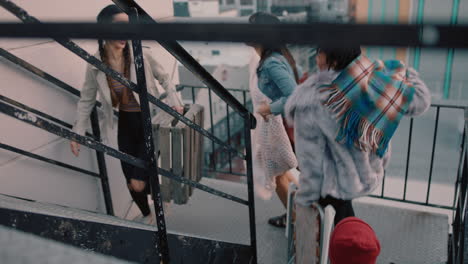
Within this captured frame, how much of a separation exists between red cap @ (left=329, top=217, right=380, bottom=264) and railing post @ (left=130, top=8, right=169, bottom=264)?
699mm

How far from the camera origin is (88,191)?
130 inches

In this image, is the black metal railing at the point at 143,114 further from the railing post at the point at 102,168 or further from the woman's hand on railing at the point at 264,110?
the railing post at the point at 102,168

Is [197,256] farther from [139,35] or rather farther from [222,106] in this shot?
[222,106]

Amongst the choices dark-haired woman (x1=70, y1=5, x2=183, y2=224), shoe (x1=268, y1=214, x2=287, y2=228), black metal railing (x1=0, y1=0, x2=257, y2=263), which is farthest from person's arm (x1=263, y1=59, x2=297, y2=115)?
shoe (x1=268, y1=214, x2=287, y2=228)

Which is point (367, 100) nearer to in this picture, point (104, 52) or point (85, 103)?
point (104, 52)

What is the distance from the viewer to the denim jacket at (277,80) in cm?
276

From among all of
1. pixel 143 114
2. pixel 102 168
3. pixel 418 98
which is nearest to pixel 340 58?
pixel 418 98

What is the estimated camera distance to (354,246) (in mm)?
1592

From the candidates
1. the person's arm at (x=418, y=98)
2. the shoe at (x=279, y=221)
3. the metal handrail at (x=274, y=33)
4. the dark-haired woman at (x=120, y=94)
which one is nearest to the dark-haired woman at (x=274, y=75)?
the dark-haired woman at (x=120, y=94)

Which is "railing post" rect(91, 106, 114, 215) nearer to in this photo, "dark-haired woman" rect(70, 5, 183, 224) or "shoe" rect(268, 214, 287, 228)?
"dark-haired woman" rect(70, 5, 183, 224)

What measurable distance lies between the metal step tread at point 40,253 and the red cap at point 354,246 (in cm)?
122

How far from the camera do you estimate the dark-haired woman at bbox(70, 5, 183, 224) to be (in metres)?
2.76

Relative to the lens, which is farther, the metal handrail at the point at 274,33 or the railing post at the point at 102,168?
the railing post at the point at 102,168

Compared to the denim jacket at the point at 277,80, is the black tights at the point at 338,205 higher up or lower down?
lower down
